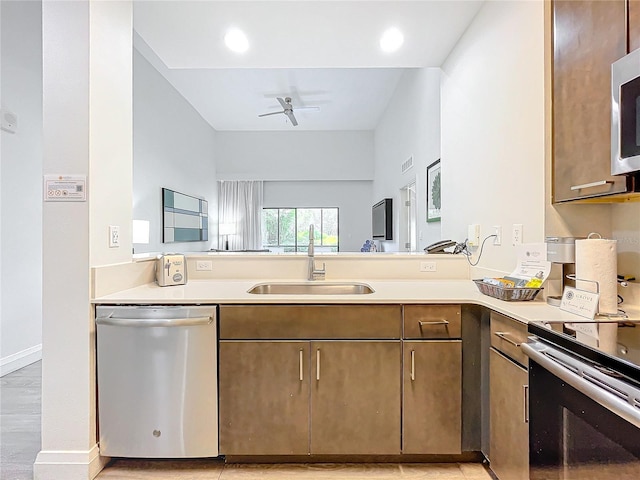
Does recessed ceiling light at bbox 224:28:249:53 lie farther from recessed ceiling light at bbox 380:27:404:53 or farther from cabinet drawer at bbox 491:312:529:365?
cabinet drawer at bbox 491:312:529:365

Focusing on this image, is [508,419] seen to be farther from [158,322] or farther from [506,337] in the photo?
[158,322]

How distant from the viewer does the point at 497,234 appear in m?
2.20

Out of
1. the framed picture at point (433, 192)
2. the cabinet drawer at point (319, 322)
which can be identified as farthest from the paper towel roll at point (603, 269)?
the framed picture at point (433, 192)

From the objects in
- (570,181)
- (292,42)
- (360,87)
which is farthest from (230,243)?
(570,181)

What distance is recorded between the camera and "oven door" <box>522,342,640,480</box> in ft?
3.04

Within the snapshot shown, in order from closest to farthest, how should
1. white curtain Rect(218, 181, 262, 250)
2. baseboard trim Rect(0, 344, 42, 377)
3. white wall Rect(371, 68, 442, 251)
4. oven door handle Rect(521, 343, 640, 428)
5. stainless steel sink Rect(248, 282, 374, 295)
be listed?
oven door handle Rect(521, 343, 640, 428)
stainless steel sink Rect(248, 282, 374, 295)
baseboard trim Rect(0, 344, 42, 377)
white wall Rect(371, 68, 442, 251)
white curtain Rect(218, 181, 262, 250)

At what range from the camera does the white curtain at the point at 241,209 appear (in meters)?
8.79

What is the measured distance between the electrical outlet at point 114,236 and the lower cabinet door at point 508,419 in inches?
77.8

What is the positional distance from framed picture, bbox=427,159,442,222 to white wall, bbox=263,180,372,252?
15.4 ft

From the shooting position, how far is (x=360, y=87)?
6145 mm

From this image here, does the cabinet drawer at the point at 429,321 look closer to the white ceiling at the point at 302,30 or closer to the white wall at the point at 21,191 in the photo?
the white ceiling at the point at 302,30

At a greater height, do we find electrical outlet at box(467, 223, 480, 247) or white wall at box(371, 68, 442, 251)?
white wall at box(371, 68, 442, 251)

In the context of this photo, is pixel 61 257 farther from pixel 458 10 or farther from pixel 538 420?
pixel 458 10

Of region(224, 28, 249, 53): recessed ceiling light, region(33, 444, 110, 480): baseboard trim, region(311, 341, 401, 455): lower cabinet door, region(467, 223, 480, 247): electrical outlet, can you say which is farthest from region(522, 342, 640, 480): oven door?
region(224, 28, 249, 53): recessed ceiling light
